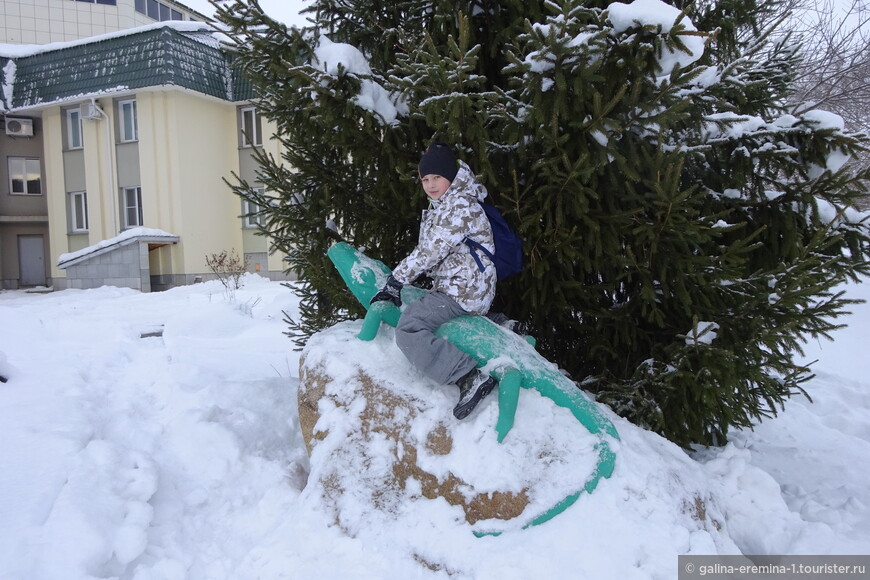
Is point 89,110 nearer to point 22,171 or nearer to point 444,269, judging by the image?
point 22,171

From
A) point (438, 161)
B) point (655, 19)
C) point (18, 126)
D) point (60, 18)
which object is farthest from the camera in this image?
point (60, 18)

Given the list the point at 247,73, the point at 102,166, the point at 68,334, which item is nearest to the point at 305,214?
the point at 247,73

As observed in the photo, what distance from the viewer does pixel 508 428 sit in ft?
8.55

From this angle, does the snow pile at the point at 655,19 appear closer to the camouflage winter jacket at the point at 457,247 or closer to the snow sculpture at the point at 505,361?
the camouflage winter jacket at the point at 457,247

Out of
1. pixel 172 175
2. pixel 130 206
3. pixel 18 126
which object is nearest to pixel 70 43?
pixel 18 126

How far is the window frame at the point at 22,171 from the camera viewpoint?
60.5ft

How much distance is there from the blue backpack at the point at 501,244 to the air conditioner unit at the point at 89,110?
1735cm

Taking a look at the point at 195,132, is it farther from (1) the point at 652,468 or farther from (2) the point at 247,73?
(1) the point at 652,468

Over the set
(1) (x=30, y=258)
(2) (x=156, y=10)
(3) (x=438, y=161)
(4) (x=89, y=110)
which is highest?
(2) (x=156, y=10)

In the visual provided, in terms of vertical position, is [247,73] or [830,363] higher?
[247,73]

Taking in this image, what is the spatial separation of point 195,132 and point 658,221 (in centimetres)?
1644

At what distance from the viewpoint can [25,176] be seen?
739 inches

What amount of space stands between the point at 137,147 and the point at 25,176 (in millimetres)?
6141

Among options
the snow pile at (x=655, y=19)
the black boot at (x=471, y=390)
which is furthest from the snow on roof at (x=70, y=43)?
the black boot at (x=471, y=390)
